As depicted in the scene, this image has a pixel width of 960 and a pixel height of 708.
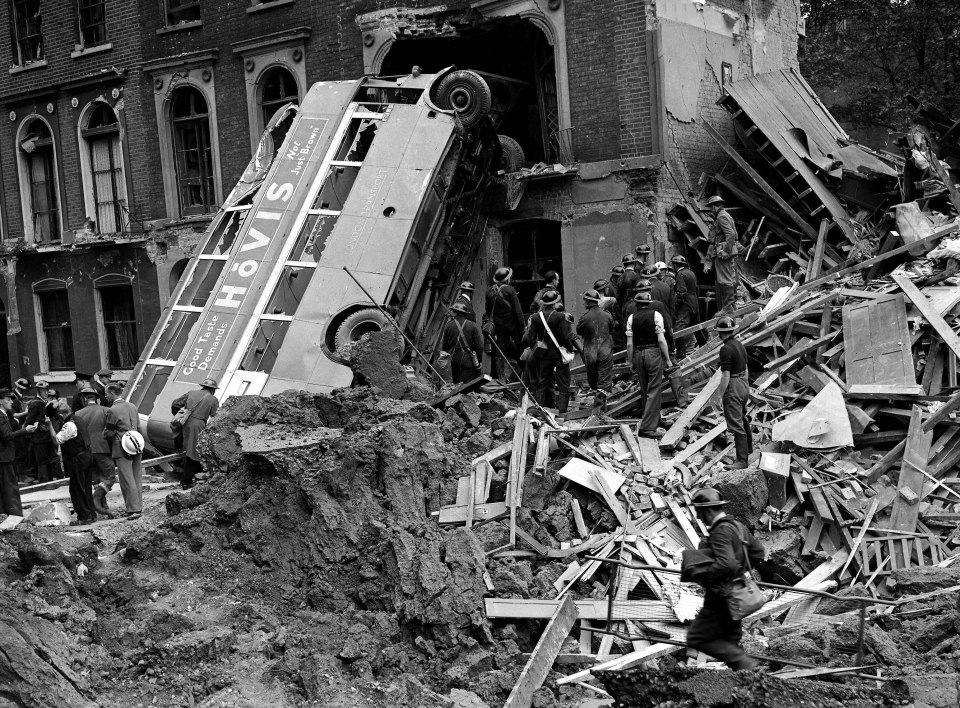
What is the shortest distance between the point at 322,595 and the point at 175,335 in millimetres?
7435

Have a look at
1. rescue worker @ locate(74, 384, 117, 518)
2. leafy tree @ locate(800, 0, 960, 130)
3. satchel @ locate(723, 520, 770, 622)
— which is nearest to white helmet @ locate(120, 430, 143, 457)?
rescue worker @ locate(74, 384, 117, 518)

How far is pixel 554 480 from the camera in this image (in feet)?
33.5

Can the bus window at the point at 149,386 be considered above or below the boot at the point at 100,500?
above

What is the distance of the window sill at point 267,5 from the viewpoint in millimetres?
20656

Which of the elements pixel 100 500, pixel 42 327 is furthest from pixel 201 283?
pixel 42 327

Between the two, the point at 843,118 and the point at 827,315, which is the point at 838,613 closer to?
the point at 827,315

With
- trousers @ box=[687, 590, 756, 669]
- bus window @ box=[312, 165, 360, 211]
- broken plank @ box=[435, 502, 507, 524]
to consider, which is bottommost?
trousers @ box=[687, 590, 756, 669]

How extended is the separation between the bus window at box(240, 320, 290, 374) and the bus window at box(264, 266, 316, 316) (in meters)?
0.20

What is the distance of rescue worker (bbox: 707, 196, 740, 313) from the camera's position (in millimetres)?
15695

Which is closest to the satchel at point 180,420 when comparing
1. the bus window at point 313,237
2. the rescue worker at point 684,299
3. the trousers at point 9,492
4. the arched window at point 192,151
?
the trousers at point 9,492

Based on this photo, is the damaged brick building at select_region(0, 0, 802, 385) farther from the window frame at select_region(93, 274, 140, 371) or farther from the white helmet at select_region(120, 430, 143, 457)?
the white helmet at select_region(120, 430, 143, 457)

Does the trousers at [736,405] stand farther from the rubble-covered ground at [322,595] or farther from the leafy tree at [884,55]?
the leafy tree at [884,55]

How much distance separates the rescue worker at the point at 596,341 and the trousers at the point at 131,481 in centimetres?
545

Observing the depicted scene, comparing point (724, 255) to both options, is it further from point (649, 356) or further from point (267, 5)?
point (267, 5)
